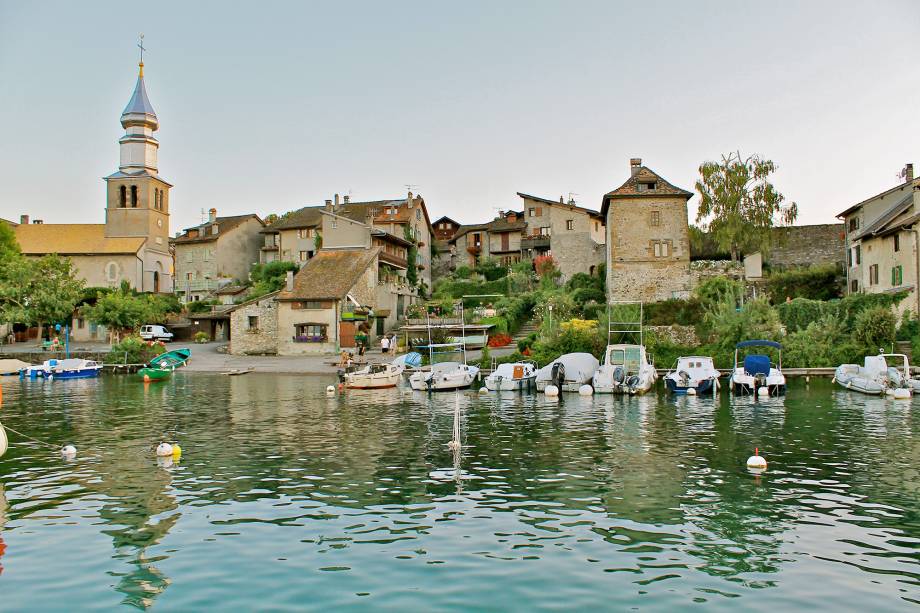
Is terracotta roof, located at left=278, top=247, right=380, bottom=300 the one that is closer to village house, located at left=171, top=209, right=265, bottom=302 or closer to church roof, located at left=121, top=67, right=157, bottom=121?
village house, located at left=171, top=209, right=265, bottom=302

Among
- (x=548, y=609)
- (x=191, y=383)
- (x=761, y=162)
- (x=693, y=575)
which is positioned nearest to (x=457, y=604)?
(x=548, y=609)

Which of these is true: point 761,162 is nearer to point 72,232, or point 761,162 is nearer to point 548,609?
point 548,609

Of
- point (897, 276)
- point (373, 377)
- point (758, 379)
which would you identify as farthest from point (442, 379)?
point (897, 276)

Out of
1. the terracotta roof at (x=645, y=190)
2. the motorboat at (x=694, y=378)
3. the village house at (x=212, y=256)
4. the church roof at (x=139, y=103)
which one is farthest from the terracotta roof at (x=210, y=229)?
the motorboat at (x=694, y=378)

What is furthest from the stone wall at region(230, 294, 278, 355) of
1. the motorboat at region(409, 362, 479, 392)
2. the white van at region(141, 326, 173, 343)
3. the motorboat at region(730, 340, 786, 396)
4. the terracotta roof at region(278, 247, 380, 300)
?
the motorboat at region(730, 340, 786, 396)

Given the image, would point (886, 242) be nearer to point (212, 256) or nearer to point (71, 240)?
point (212, 256)

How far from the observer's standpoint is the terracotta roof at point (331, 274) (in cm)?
5828

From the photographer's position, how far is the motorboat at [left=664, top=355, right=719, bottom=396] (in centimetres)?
3556

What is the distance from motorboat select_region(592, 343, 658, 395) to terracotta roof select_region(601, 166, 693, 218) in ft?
63.3

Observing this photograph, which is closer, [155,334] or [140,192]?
[155,334]

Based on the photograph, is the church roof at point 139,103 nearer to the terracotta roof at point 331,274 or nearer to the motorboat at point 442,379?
the terracotta roof at point 331,274

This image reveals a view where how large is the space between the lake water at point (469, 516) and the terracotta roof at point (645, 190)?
31.0 m

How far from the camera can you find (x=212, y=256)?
8031cm

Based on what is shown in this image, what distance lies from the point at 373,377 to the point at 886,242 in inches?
1345
